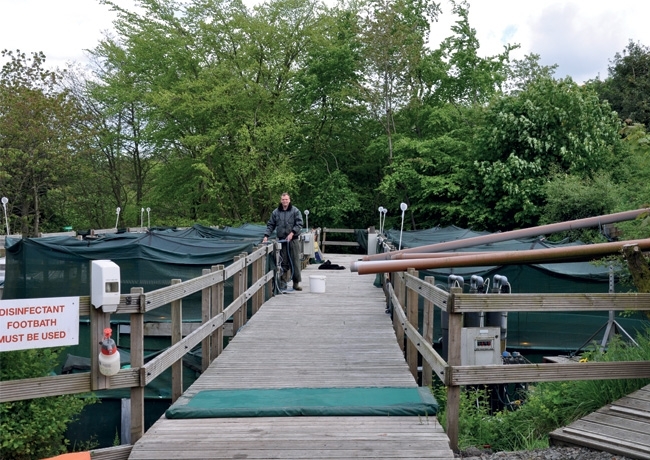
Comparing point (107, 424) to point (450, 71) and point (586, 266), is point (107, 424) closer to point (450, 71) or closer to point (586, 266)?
point (586, 266)

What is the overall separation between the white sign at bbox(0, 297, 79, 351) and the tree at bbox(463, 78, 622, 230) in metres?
19.8

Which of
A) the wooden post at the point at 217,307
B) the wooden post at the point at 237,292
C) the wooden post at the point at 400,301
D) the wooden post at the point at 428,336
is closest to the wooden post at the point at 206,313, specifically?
the wooden post at the point at 217,307

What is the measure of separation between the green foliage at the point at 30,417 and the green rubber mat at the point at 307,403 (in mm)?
967

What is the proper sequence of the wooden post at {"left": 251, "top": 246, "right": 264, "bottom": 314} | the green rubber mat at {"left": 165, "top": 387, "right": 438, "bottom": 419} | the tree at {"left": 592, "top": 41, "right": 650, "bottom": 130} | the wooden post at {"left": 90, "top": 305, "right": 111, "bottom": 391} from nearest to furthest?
the wooden post at {"left": 90, "top": 305, "right": 111, "bottom": 391}
the green rubber mat at {"left": 165, "top": 387, "right": 438, "bottom": 419}
the wooden post at {"left": 251, "top": 246, "right": 264, "bottom": 314}
the tree at {"left": 592, "top": 41, "right": 650, "bottom": 130}

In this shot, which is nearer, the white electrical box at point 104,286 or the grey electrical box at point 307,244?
the white electrical box at point 104,286

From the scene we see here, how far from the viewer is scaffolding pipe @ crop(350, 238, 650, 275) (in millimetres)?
4723

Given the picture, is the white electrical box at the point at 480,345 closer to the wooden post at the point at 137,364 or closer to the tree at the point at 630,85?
the wooden post at the point at 137,364

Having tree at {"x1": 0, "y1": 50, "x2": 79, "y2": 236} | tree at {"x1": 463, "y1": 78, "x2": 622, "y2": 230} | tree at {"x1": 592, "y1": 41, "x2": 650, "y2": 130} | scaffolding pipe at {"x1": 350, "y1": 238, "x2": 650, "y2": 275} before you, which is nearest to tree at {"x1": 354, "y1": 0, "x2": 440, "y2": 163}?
tree at {"x1": 463, "y1": 78, "x2": 622, "y2": 230}

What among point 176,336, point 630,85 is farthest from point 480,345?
point 630,85

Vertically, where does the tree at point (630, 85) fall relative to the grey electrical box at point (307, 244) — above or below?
above

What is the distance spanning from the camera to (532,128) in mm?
23109

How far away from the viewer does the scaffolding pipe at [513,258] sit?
15.5 ft

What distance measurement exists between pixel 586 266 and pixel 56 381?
8720 mm

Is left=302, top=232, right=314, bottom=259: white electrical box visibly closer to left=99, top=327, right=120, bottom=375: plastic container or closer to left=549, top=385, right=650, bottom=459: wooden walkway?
left=549, top=385, right=650, bottom=459: wooden walkway
